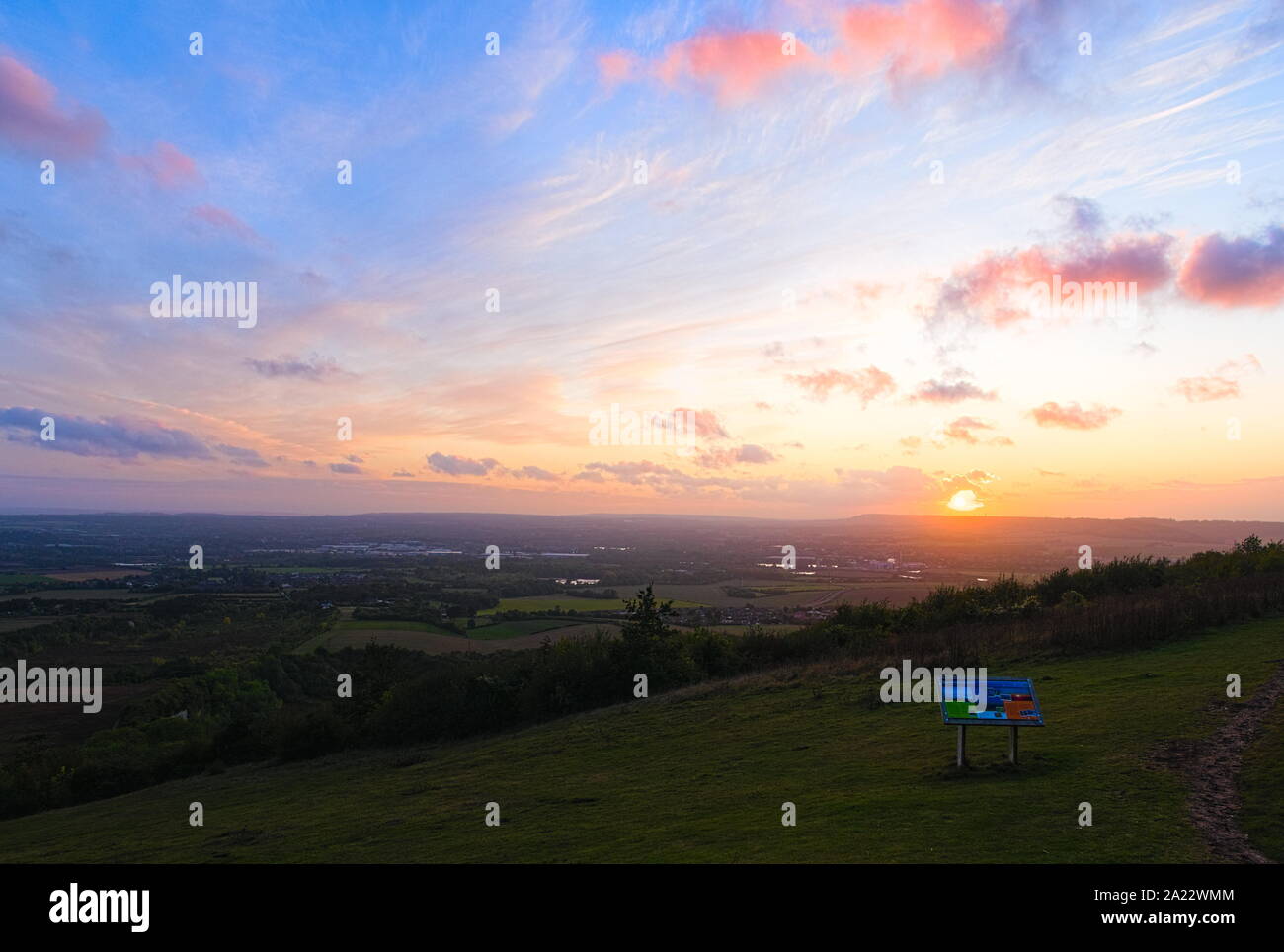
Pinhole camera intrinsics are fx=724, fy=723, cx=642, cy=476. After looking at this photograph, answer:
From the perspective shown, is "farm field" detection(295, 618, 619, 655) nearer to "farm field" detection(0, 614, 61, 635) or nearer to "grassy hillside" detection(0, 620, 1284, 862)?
"farm field" detection(0, 614, 61, 635)

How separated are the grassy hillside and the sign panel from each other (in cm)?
102

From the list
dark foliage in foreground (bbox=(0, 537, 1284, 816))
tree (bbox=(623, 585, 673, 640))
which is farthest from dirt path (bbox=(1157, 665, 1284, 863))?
tree (bbox=(623, 585, 673, 640))

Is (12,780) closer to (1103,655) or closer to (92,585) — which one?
(1103,655)

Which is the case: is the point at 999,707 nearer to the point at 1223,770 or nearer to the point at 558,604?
the point at 1223,770

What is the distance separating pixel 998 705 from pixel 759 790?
193 inches

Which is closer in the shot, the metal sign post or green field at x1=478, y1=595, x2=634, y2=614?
the metal sign post

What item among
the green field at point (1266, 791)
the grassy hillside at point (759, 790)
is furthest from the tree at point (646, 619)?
the green field at point (1266, 791)

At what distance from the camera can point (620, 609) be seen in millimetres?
88812

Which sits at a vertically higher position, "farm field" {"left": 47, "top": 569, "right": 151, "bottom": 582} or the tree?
the tree

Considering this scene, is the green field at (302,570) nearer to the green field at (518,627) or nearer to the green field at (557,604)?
the green field at (557,604)

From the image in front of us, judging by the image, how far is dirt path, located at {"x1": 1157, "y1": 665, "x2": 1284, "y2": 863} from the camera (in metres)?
8.61
